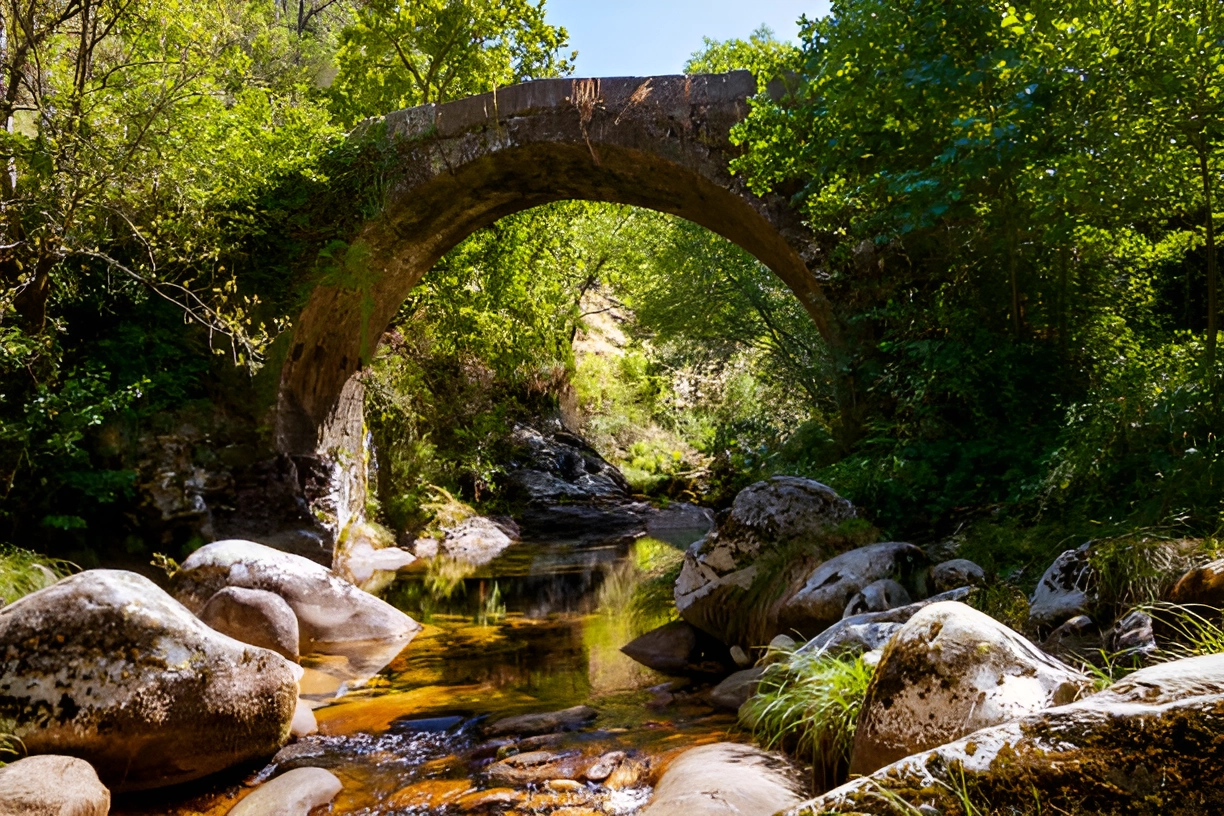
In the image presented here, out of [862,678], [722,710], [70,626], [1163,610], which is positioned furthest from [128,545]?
[1163,610]

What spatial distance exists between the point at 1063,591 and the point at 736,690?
179cm

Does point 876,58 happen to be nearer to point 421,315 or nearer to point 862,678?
point 862,678

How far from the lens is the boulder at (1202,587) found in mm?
2852

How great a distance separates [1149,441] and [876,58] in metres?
2.64

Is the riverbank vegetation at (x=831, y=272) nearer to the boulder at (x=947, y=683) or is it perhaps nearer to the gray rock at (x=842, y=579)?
the gray rock at (x=842, y=579)

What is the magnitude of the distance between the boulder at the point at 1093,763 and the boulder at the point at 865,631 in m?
2.18

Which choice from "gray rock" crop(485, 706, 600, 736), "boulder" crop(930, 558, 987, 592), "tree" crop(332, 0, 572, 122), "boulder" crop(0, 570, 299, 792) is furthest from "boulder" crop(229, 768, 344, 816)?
"tree" crop(332, 0, 572, 122)

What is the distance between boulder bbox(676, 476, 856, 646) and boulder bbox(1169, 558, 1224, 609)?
8.01 feet

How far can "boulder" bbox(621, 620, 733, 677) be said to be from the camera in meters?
5.65

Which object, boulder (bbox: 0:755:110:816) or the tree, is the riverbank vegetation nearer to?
the tree

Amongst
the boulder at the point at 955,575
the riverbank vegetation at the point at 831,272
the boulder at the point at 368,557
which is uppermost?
the riverbank vegetation at the point at 831,272

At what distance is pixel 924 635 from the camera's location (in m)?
2.70

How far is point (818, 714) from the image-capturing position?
323cm

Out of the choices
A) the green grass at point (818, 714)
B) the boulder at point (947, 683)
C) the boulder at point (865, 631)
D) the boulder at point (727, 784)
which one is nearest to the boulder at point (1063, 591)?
the boulder at point (865, 631)
